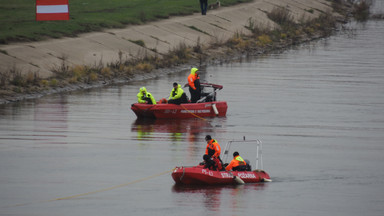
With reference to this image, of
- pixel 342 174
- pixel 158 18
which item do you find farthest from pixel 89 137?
pixel 158 18

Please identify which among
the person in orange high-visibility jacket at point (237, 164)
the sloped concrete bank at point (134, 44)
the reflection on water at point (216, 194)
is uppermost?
the sloped concrete bank at point (134, 44)

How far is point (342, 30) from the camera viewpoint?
82.4 meters

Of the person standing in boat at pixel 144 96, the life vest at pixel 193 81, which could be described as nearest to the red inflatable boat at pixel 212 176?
the person standing in boat at pixel 144 96

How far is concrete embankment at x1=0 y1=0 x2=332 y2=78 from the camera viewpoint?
45.6m

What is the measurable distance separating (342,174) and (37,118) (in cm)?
1542

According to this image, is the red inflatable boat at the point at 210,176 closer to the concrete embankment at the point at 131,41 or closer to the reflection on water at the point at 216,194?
the reflection on water at the point at 216,194

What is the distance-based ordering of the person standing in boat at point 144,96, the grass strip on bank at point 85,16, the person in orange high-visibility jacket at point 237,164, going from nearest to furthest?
the person in orange high-visibility jacket at point 237,164
the person standing in boat at point 144,96
the grass strip on bank at point 85,16

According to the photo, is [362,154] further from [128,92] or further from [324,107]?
[128,92]

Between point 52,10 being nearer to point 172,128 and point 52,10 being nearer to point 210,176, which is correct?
point 172,128

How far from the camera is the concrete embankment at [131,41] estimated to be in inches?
1794

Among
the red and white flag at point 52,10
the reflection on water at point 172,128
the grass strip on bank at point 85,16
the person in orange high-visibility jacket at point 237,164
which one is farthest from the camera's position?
the grass strip on bank at point 85,16

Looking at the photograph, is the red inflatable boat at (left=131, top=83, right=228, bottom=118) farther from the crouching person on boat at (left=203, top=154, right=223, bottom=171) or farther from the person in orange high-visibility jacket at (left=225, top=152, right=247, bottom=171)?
the crouching person on boat at (left=203, top=154, right=223, bottom=171)

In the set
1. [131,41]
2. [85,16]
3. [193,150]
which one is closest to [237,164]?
[193,150]

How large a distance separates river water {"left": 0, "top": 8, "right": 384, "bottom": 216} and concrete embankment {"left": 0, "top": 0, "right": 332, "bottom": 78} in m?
3.95
